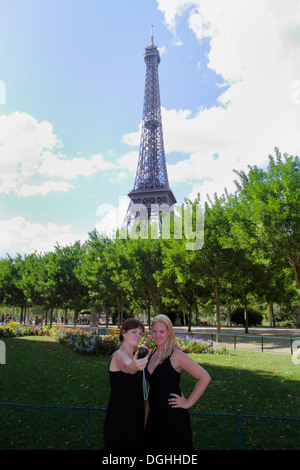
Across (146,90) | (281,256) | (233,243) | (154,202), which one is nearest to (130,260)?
(233,243)

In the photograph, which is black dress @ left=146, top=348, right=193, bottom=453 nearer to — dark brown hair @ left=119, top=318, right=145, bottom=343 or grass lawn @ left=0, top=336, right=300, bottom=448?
dark brown hair @ left=119, top=318, right=145, bottom=343

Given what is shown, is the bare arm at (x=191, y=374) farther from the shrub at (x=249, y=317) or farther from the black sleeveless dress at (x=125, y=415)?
the shrub at (x=249, y=317)

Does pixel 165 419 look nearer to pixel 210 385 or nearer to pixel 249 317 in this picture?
pixel 210 385

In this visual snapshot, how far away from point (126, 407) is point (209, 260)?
70.5 ft

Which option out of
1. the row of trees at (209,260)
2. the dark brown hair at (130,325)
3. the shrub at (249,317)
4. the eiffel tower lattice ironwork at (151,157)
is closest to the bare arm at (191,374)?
the dark brown hair at (130,325)

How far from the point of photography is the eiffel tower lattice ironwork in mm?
62125

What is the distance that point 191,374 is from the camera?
3197 mm

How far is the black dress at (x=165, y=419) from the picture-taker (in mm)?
3299

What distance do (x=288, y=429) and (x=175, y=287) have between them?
912 inches

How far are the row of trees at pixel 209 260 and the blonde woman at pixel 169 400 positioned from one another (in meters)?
14.9

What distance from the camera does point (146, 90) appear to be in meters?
72.6

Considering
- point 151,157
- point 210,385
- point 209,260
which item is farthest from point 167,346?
point 151,157
